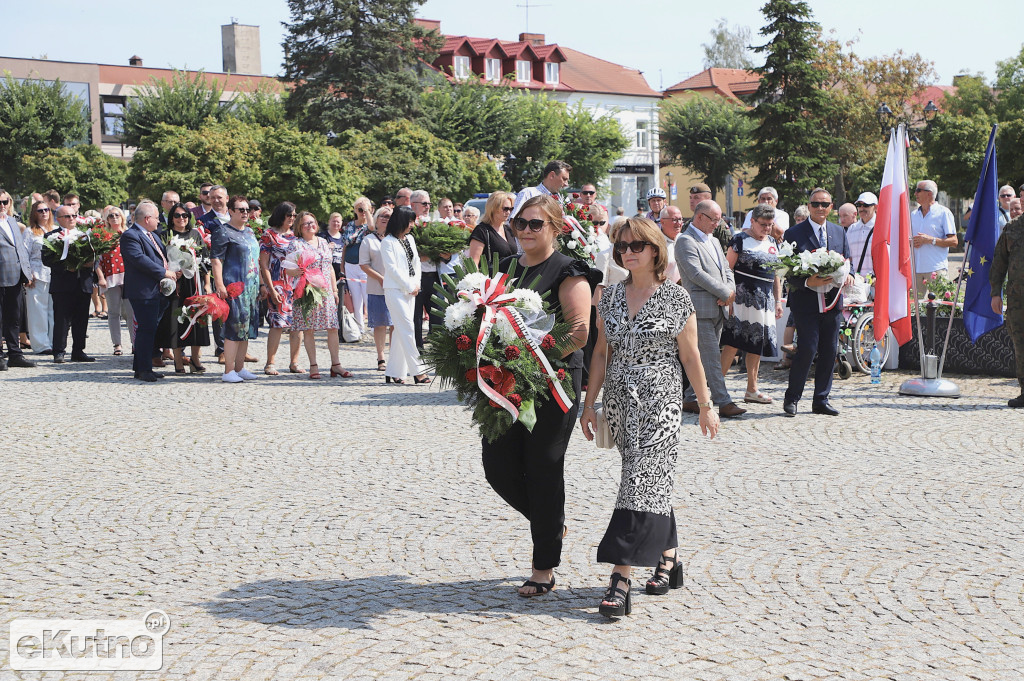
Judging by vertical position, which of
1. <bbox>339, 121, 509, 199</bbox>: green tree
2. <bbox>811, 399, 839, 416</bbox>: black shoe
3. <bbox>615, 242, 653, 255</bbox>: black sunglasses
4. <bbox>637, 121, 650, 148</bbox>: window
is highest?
<bbox>637, 121, 650, 148</bbox>: window

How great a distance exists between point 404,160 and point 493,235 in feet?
103

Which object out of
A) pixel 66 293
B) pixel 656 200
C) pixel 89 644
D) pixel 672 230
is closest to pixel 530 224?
pixel 89 644

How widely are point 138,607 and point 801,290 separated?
23.3ft

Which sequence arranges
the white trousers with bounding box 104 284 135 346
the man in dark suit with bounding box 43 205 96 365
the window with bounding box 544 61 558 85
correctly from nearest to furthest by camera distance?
the man in dark suit with bounding box 43 205 96 365, the white trousers with bounding box 104 284 135 346, the window with bounding box 544 61 558 85

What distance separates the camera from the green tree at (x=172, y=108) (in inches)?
2210

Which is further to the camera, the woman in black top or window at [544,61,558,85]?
window at [544,61,558,85]

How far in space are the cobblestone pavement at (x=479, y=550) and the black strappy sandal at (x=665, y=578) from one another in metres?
0.05

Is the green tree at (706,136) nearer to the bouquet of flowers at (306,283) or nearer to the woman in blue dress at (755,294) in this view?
the bouquet of flowers at (306,283)

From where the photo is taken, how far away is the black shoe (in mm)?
10281

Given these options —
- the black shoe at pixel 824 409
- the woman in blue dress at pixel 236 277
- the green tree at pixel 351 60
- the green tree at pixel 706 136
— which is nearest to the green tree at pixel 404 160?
the green tree at pixel 351 60

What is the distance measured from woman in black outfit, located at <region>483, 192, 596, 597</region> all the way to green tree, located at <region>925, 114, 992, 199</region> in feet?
150

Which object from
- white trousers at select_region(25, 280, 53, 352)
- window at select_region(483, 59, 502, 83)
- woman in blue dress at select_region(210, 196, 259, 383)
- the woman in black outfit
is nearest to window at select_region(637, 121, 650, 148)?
window at select_region(483, 59, 502, 83)

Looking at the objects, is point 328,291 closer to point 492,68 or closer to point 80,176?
point 80,176

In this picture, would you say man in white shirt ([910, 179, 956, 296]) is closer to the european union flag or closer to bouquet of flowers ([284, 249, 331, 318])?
the european union flag
